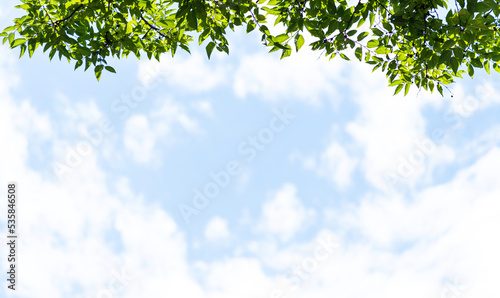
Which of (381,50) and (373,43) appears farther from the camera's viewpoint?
(381,50)

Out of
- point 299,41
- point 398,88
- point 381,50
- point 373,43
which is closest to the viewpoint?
point 299,41

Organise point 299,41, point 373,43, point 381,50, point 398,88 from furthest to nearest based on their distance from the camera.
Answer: point 398,88 < point 381,50 < point 373,43 < point 299,41

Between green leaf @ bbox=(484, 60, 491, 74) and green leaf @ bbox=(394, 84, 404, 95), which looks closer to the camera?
green leaf @ bbox=(484, 60, 491, 74)

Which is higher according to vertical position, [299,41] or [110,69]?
[110,69]

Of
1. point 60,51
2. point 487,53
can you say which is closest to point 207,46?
point 60,51

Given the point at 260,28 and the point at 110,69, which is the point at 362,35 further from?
the point at 110,69

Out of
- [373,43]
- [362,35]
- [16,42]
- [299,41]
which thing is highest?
[16,42]

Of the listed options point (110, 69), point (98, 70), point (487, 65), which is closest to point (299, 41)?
point (110, 69)

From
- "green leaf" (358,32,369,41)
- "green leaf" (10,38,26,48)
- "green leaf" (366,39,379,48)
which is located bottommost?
"green leaf" (358,32,369,41)

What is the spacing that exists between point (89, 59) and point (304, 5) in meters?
3.18

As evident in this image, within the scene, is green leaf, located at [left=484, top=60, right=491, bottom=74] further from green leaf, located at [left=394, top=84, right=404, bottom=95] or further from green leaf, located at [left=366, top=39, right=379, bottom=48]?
green leaf, located at [left=366, top=39, right=379, bottom=48]

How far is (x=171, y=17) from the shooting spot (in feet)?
21.0

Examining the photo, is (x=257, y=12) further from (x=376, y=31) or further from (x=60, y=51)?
(x=60, y=51)

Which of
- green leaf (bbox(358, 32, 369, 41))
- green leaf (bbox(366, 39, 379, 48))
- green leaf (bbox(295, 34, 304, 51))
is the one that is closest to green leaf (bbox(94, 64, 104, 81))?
green leaf (bbox(295, 34, 304, 51))
